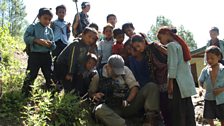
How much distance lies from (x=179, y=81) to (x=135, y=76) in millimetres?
945

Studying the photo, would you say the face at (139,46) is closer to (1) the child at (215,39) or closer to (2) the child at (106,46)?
(2) the child at (106,46)

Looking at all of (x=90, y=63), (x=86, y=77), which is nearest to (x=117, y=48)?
(x=90, y=63)

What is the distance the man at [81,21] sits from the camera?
7355 mm

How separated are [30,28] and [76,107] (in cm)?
154

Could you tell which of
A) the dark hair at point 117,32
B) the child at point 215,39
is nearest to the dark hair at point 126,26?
the dark hair at point 117,32

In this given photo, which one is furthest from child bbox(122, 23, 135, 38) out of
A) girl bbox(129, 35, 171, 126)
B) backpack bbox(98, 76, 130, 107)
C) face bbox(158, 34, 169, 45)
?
backpack bbox(98, 76, 130, 107)

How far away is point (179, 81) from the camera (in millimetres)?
5055

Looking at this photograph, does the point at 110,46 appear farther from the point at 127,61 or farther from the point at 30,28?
the point at 30,28

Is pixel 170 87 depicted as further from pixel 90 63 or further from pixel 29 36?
pixel 29 36

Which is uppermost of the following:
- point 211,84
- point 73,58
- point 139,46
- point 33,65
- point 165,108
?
point 139,46

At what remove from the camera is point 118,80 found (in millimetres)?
5387

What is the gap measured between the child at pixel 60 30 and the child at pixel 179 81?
242 centimetres

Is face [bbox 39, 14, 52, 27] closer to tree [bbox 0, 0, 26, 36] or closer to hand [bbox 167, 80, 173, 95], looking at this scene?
hand [bbox 167, 80, 173, 95]

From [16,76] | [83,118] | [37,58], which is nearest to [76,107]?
[83,118]
